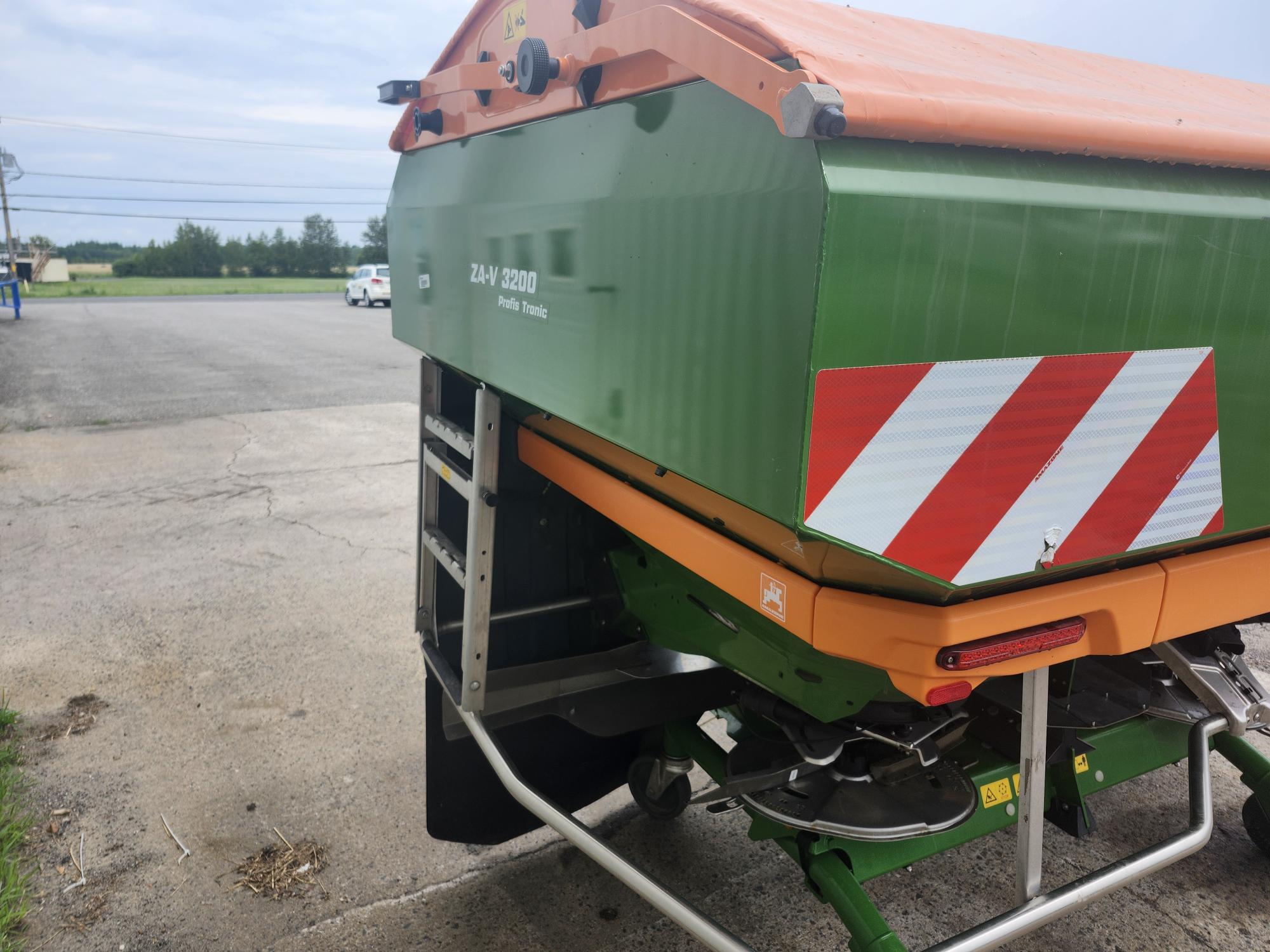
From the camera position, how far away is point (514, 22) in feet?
7.34

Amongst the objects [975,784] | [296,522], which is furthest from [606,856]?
[296,522]

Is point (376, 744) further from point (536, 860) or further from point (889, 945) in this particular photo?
point (889, 945)

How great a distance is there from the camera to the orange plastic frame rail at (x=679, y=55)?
4.16 feet

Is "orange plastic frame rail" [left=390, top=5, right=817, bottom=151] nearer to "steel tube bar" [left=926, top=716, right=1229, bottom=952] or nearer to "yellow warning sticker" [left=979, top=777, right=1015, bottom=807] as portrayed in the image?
"steel tube bar" [left=926, top=716, right=1229, bottom=952]

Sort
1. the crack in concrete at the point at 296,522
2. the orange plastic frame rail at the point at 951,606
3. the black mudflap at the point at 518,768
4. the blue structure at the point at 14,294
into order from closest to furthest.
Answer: the orange plastic frame rail at the point at 951,606 < the black mudflap at the point at 518,768 < the crack in concrete at the point at 296,522 < the blue structure at the point at 14,294

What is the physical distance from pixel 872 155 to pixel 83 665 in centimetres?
434

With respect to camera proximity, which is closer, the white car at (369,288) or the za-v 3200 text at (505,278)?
the za-v 3200 text at (505,278)

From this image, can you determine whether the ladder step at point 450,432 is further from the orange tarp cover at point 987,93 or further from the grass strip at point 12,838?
the grass strip at point 12,838

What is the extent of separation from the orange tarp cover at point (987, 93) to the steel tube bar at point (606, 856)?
1499 millimetres

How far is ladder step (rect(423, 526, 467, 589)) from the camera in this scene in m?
2.41

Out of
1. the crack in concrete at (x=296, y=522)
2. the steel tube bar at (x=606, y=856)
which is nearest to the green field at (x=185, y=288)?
the crack in concrete at (x=296, y=522)

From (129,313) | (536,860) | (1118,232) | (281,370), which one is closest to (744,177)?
(1118,232)

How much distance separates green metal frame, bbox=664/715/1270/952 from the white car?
28858 millimetres

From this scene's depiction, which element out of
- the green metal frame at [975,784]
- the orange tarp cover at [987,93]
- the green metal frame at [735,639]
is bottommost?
the green metal frame at [975,784]
